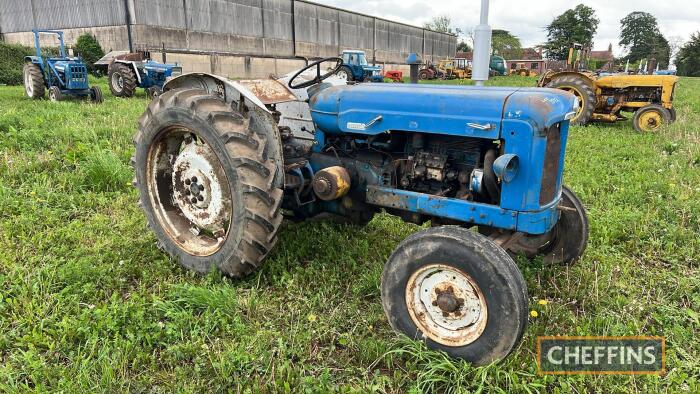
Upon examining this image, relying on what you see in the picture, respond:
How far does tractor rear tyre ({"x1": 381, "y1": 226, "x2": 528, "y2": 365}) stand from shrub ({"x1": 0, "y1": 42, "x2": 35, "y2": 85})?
21191mm

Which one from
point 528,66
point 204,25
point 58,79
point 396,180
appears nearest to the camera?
point 396,180

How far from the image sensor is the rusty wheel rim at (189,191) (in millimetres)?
3418

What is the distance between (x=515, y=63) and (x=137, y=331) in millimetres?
47716

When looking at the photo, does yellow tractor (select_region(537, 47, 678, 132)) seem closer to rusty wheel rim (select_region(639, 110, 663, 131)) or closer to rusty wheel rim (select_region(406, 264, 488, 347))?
rusty wheel rim (select_region(639, 110, 663, 131))

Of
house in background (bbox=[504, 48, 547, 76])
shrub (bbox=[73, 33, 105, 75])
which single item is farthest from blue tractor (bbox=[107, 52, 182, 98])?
house in background (bbox=[504, 48, 547, 76])

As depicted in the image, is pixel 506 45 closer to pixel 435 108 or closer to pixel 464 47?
pixel 464 47

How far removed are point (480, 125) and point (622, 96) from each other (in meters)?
9.54

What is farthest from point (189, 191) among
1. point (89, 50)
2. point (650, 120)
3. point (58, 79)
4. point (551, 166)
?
point (89, 50)

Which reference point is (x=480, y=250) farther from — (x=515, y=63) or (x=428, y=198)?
(x=515, y=63)

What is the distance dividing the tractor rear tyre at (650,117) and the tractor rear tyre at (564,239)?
7.80 m

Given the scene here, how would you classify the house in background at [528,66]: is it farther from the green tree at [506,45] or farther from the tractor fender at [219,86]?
the tractor fender at [219,86]

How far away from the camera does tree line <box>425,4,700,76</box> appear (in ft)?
177

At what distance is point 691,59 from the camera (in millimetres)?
52875

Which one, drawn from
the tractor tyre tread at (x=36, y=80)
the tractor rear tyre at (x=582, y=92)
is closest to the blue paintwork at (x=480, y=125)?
the tractor rear tyre at (x=582, y=92)
